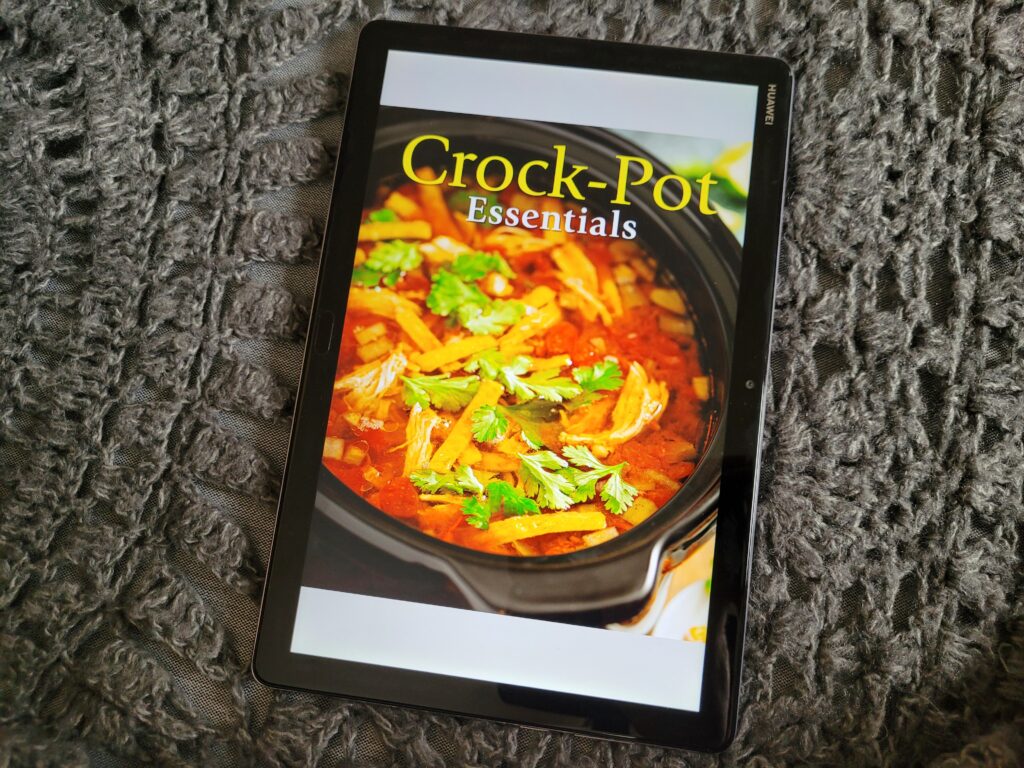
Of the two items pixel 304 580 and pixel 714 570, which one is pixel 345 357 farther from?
pixel 714 570

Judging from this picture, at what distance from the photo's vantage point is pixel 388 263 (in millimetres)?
478

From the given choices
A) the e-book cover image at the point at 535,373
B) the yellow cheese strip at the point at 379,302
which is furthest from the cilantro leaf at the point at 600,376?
the yellow cheese strip at the point at 379,302

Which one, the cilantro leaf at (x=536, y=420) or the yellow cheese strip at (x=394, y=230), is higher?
the yellow cheese strip at (x=394, y=230)

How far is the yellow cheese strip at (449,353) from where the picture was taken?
18.3 inches

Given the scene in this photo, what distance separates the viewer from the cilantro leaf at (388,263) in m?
0.48

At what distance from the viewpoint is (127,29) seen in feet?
1.69

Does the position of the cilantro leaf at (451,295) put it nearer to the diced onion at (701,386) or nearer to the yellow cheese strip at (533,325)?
the yellow cheese strip at (533,325)

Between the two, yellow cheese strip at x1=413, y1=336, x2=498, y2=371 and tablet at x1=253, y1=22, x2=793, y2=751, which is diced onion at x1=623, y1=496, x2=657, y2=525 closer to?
tablet at x1=253, y1=22, x2=793, y2=751

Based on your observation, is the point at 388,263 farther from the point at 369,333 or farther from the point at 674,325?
the point at 674,325

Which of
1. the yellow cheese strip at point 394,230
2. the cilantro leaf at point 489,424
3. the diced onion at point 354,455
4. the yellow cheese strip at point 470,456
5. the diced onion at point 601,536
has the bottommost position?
the diced onion at point 601,536

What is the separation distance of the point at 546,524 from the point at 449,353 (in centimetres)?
11

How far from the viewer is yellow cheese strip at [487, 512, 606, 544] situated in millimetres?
447

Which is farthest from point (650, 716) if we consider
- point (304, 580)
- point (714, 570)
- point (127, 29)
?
point (127, 29)

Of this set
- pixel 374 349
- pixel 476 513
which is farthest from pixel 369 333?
pixel 476 513
